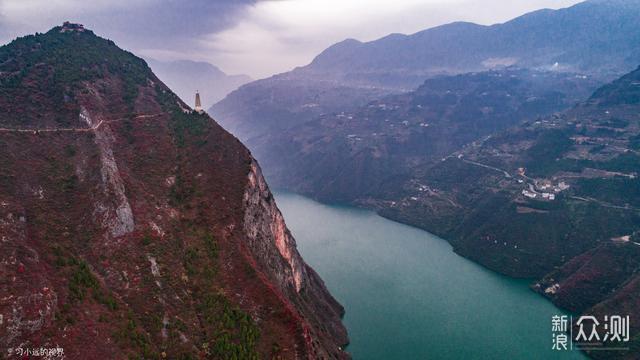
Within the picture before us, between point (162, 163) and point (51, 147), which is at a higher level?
point (51, 147)

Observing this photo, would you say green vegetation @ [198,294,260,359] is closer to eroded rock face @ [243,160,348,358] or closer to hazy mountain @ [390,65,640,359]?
eroded rock face @ [243,160,348,358]

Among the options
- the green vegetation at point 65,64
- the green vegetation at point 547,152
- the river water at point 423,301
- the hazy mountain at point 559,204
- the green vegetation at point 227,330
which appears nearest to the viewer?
the green vegetation at point 227,330

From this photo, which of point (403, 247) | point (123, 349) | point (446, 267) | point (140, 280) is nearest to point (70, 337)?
point (123, 349)

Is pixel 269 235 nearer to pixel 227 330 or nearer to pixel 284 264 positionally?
pixel 284 264

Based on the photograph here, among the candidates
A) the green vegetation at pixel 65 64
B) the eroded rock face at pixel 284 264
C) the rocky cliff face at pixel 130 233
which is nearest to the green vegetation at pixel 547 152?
the eroded rock face at pixel 284 264

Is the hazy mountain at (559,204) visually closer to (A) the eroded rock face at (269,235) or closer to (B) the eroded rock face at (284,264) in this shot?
(B) the eroded rock face at (284,264)

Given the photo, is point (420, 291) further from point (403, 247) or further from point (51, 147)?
point (51, 147)

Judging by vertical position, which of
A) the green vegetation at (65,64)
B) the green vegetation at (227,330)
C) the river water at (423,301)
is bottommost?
the river water at (423,301)
